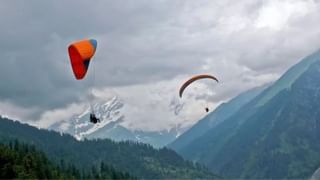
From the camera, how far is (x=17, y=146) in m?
194

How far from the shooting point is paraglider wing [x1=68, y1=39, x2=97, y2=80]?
79000 millimetres

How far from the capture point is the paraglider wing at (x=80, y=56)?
79.0 metres

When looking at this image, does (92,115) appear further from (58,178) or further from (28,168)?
(58,178)

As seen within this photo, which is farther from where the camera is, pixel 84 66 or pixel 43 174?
pixel 43 174

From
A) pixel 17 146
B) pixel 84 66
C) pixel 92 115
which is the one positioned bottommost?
pixel 92 115

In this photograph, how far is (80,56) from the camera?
78.8m

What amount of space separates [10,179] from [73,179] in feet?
192

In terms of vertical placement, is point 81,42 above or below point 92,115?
above

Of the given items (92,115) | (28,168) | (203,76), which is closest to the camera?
(92,115)

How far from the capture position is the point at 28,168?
144 m

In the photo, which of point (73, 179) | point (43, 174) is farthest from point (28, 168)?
point (73, 179)

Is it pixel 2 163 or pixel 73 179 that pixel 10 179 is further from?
pixel 73 179

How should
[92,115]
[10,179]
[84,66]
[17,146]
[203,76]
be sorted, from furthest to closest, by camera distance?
[17,146] → [10,179] → [203,76] → [84,66] → [92,115]

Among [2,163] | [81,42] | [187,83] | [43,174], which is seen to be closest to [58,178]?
[43,174]
